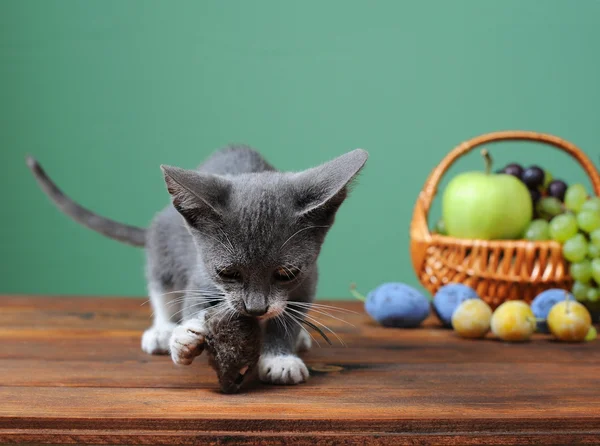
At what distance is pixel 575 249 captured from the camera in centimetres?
160

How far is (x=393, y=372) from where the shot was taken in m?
1.19

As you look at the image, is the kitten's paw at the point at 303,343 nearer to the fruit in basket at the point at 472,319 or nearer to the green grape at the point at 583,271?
the fruit in basket at the point at 472,319

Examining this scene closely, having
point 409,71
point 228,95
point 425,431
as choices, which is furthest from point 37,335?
point 409,71

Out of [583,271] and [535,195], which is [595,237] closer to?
[583,271]

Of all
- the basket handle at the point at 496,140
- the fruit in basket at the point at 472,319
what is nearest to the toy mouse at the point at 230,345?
the fruit in basket at the point at 472,319

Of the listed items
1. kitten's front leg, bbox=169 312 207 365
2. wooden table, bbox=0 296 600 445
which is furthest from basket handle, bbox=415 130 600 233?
kitten's front leg, bbox=169 312 207 365

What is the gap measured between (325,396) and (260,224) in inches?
10.8

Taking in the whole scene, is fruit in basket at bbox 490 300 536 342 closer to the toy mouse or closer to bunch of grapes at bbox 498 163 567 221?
bunch of grapes at bbox 498 163 567 221

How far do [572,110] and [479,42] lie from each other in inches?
16.7

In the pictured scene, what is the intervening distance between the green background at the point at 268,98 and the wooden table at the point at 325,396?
3.43ft

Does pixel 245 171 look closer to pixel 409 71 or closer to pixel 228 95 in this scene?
pixel 228 95

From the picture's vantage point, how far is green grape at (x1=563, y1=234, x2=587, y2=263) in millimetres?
1602

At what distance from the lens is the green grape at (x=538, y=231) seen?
5.58 feet

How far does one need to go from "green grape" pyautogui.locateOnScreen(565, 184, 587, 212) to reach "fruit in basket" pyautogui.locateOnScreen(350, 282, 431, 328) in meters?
0.45
